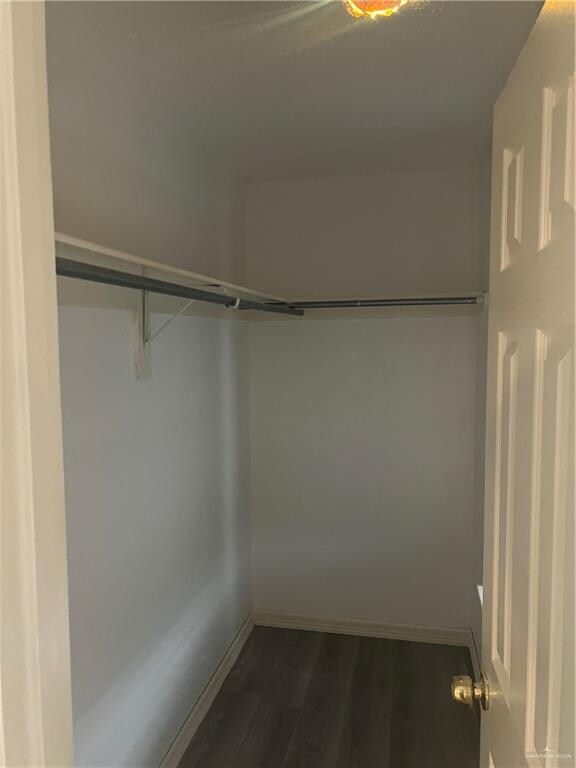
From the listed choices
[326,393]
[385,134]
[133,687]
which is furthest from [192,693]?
[385,134]

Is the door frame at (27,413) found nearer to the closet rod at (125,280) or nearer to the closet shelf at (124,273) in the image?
the closet shelf at (124,273)

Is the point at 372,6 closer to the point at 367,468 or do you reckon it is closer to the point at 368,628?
the point at 367,468

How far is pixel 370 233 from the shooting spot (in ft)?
10.4

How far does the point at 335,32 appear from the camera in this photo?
5.19 ft

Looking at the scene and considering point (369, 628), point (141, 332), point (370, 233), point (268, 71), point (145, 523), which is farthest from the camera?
point (369, 628)

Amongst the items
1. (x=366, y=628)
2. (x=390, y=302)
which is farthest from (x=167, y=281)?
(x=366, y=628)

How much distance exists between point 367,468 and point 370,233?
1.23m

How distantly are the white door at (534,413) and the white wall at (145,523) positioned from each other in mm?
1112

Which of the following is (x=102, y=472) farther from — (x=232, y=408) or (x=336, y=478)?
(x=336, y=478)

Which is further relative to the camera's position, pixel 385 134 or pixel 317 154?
pixel 317 154

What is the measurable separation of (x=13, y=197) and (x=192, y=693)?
243 cm

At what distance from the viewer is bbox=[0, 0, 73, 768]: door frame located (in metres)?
0.64

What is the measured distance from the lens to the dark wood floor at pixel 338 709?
2377 mm

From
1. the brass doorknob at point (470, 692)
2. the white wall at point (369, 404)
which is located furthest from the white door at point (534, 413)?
the white wall at point (369, 404)
